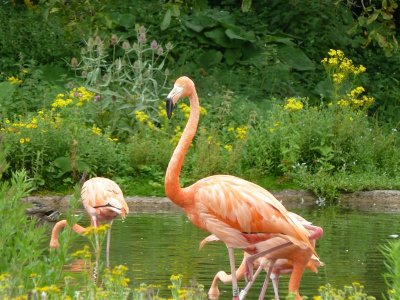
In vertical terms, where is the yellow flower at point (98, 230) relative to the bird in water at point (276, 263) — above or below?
above

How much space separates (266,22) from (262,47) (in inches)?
44.2

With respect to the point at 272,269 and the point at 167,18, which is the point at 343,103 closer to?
the point at 167,18

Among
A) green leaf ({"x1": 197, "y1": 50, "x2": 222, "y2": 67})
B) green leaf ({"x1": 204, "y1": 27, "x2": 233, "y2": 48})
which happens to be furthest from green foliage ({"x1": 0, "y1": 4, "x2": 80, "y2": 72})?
green leaf ({"x1": 204, "y1": 27, "x2": 233, "y2": 48})

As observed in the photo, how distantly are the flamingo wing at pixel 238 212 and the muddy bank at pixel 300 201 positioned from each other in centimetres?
485

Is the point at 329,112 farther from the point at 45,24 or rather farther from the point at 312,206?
the point at 45,24

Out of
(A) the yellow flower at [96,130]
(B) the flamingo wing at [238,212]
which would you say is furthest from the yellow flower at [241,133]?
(B) the flamingo wing at [238,212]

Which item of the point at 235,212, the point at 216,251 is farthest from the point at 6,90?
the point at 235,212

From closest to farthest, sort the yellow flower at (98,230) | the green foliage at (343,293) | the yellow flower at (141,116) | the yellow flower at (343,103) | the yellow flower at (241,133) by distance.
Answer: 1. the green foliage at (343,293)
2. the yellow flower at (98,230)
3. the yellow flower at (141,116)
4. the yellow flower at (241,133)
5. the yellow flower at (343,103)

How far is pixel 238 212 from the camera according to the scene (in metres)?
7.94

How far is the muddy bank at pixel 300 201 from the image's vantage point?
1292cm

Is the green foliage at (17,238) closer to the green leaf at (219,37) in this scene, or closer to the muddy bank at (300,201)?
the muddy bank at (300,201)

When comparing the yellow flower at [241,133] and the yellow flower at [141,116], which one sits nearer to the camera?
the yellow flower at [141,116]

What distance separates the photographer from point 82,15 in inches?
585

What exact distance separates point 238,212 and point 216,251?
2606mm
